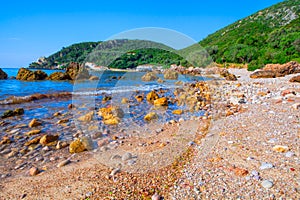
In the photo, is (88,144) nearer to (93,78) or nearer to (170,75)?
(93,78)

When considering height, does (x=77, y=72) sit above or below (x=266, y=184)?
above

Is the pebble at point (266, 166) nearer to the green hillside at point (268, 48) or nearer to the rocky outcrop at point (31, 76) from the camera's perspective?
the rocky outcrop at point (31, 76)

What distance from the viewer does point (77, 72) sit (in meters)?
23.4

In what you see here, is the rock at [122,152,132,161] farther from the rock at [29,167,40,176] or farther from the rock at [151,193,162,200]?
the rock at [29,167,40,176]

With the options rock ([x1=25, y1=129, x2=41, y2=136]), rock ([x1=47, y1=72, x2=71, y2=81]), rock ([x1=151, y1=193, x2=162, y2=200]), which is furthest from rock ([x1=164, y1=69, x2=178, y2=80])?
rock ([x1=151, y1=193, x2=162, y2=200])

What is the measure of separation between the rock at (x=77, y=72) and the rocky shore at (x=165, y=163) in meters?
16.6

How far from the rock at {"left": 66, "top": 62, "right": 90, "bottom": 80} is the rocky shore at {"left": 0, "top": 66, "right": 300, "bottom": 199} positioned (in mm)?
16556

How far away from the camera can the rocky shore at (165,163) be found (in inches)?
83.0

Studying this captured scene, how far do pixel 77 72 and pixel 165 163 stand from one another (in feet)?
74.9

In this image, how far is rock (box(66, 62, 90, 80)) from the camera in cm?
2032

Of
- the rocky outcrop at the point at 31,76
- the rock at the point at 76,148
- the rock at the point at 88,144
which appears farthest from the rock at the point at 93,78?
the rock at the point at 76,148

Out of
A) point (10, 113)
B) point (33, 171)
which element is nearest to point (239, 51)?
point (10, 113)

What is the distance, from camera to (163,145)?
3.44m

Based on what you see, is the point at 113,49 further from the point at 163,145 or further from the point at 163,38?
the point at 163,145
